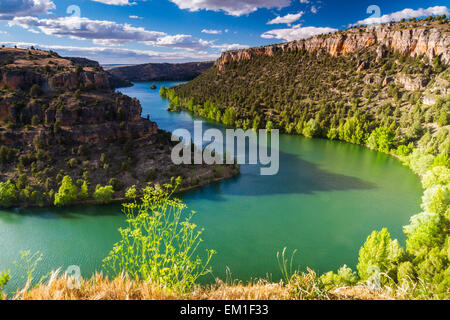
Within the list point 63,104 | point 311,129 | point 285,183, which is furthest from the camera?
point 311,129

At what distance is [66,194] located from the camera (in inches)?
1050

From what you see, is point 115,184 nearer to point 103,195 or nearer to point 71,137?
point 103,195

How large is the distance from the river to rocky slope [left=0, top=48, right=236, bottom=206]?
12.0 feet

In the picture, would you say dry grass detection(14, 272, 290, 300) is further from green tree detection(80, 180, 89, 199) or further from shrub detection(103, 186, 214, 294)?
green tree detection(80, 180, 89, 199)

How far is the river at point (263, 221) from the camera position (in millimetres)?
20641

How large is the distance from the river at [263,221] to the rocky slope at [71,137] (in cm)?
365

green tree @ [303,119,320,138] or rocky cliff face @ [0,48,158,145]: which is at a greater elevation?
rocky cliff face @ [0,48,158,145]

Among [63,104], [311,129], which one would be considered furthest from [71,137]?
[311,129]

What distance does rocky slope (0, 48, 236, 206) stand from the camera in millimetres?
30531

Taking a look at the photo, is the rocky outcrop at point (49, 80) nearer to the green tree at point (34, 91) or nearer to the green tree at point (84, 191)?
the green tree at point (34, 91)

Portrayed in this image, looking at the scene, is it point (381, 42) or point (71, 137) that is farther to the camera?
point (381, 42)

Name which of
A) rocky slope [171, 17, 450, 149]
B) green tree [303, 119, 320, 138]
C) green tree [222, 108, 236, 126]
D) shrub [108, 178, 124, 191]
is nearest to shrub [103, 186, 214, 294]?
shrub [108, 178, 124, 191]

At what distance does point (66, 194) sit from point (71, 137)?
11.7 meters
